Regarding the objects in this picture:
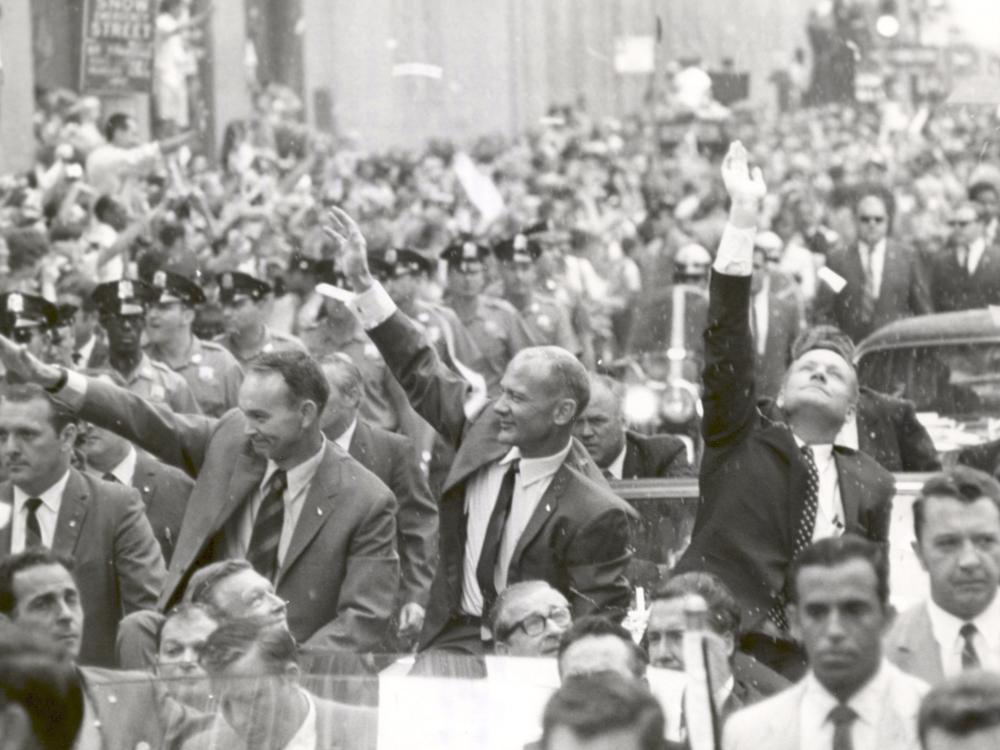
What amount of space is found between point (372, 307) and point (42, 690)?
404 centimetres

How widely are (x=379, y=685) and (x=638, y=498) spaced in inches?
138

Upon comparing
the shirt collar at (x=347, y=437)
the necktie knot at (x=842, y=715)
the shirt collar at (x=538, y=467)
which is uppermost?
the shirt collar at (x=538, y=467)

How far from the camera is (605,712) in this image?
4902mm

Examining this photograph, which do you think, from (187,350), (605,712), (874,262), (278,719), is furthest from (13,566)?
(874,262)

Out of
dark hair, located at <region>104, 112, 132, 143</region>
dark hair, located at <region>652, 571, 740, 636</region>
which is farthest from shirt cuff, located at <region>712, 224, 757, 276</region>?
dark hair, located at <region>104, 112, 132, 143</region>

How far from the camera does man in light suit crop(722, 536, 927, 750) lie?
5590 mm

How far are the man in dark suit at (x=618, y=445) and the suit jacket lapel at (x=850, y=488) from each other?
2.59 m

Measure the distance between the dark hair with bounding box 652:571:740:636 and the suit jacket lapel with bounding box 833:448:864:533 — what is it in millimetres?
843

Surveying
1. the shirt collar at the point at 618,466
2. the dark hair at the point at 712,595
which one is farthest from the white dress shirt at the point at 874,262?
the dark hair at the point at 712,595

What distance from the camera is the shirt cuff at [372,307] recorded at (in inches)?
354

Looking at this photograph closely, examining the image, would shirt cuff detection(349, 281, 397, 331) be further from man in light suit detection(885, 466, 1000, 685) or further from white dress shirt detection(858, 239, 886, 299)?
white dress shirt detection(858, 239, 886, 299)

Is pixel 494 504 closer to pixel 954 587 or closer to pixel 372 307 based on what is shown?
pixel 372 307

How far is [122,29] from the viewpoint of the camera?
1970cm

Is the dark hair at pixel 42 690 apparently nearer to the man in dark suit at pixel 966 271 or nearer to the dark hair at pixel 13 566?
the dark hair at pixel 13 566
